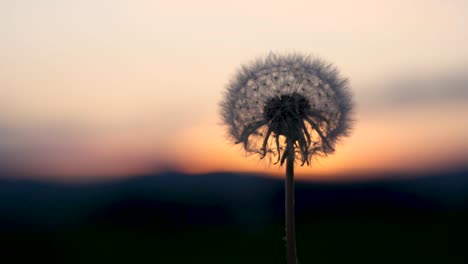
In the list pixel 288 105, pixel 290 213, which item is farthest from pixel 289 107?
pixel 290 213

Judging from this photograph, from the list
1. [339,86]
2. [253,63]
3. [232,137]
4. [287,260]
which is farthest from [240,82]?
[287,260]

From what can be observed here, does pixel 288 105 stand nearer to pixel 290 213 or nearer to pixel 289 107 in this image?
pixel 289 107

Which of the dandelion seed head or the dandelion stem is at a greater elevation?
the dandelion seed head

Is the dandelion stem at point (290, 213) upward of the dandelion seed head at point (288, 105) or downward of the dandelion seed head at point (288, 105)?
downward

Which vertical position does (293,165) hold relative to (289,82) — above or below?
below

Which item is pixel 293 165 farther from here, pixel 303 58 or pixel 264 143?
pixel 303 58

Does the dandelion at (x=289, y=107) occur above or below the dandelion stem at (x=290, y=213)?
above
